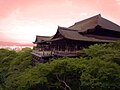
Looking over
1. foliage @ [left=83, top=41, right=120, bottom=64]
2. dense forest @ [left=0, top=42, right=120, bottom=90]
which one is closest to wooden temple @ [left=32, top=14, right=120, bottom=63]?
foliage @ [left=83, top=41, right=120, bottom=64]

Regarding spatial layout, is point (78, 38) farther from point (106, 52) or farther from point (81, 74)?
point (81, 74)

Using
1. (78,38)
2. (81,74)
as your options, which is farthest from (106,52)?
(78,38)

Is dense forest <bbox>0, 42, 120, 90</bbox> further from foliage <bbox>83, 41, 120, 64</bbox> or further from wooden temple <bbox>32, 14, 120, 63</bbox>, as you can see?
wooden temple <bbox>32, 14, 120, 63</bbox>

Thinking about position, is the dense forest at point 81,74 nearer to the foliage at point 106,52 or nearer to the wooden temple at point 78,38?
the foliage at point 106,52

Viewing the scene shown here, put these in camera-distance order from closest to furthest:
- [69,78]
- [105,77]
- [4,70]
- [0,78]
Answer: [105,77] < [69,78] < [0,78] < [4,70]

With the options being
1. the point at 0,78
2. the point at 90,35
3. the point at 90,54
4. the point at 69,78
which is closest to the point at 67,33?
the point at 90,35

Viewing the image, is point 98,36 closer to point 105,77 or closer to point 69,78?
point 69,78

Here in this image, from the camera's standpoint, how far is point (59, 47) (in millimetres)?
32375

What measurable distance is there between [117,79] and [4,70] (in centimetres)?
2899

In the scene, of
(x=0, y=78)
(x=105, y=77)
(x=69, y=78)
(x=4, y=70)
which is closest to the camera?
(x=105, y=77)

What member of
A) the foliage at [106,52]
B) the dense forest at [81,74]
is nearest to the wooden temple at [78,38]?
the foliage at [106,52]

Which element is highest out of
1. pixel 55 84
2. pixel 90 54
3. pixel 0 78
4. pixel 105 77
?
pixel 90 54

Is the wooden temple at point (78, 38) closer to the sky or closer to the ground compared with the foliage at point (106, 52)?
closer to the sky

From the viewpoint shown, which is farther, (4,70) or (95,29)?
(4,70)
